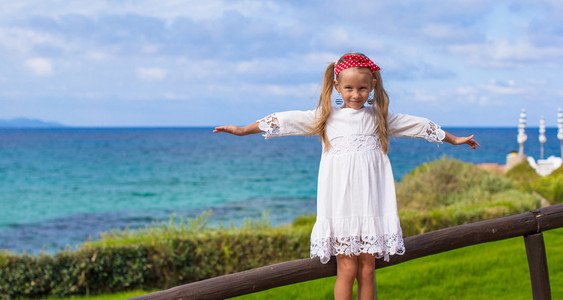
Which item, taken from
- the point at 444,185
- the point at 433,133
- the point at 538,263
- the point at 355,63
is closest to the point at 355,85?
the point at 355,63

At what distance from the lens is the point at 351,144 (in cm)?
288

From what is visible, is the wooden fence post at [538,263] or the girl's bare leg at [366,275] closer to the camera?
the girl's bare leg at [366,275]

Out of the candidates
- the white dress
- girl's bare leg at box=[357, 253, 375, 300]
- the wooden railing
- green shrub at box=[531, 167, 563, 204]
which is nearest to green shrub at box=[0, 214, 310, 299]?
the wooden railing

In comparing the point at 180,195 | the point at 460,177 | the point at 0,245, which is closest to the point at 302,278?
the point at 460,177

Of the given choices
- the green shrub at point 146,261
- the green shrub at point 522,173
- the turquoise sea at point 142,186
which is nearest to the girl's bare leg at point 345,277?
the green shrub at point 146,261

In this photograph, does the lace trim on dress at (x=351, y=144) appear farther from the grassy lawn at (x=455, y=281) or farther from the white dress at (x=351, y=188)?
the grassy lawn at (x=455, y=281)

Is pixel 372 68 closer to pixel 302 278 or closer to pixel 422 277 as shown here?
pixel 302 278

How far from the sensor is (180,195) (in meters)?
31.9

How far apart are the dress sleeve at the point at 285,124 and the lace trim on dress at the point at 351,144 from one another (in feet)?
0.60

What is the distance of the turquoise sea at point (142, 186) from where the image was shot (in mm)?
22375

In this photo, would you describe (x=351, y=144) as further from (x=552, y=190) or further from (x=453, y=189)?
(x=552, y=190)

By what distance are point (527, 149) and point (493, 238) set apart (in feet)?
242

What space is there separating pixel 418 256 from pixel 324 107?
1227 millimetres

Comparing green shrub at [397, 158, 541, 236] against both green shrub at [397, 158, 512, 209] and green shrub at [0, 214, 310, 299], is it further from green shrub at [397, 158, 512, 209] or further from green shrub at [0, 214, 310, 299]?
green shrub at [0, 214, 310, 299]
